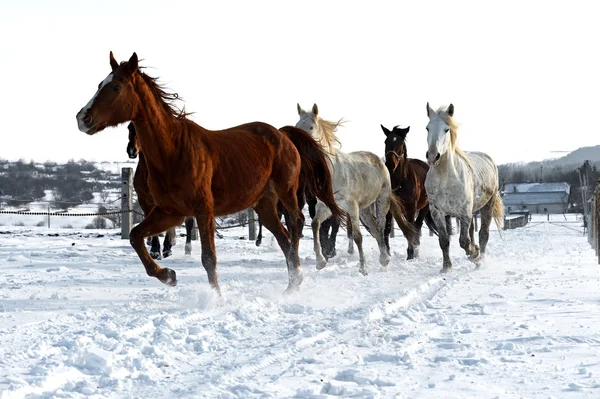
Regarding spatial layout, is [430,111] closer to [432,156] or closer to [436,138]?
[436,138]

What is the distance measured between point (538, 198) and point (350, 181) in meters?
111

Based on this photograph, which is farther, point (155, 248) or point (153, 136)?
point (155, 248)

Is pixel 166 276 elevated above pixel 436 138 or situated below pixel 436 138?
below

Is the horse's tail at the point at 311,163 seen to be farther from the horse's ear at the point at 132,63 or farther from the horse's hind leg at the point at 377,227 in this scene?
the horse's ear at the point at 132,63

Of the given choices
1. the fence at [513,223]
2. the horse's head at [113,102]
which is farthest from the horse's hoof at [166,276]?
the fence at [513,223]

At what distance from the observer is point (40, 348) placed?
3771 mm

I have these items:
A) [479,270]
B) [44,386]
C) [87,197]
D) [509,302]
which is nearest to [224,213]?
[509,302]

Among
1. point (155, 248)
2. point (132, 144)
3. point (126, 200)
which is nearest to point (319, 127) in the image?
point (132, 144)

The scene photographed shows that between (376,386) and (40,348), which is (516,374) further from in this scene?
(40,348)

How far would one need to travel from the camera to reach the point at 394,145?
11742 mm

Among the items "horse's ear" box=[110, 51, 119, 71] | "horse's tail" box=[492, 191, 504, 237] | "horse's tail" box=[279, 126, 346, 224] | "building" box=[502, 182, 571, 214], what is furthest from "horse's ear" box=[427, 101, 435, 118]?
"building" box=[502, 182, 571, 214]

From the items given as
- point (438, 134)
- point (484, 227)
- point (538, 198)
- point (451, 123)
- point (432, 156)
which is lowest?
point (538, 198)

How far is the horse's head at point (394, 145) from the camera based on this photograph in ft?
38.2

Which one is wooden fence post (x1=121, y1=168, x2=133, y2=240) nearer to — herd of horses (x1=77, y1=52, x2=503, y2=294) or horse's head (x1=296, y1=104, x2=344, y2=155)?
herd of horses (x1=77, y1=52, x2=503, y2=294)
